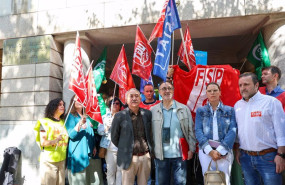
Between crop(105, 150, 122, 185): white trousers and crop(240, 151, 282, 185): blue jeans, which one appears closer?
crop(240, 151, 282, 185): blue jeans

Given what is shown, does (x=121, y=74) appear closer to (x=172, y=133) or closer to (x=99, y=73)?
(x=99, y=73)

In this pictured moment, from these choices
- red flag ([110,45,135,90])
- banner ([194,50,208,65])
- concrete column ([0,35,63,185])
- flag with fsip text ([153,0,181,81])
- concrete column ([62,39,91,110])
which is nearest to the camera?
flag with fsip text ([153,0,181,81])

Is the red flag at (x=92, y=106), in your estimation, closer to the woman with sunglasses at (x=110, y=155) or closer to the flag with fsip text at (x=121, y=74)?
the woman with sunglasses at (x=110, y=155)

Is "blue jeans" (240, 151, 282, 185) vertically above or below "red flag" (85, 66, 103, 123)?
below

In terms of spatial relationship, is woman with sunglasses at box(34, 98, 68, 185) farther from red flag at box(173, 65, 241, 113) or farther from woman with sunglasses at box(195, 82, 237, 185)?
woman with sunglasses at box(195, 82, 237, 185)

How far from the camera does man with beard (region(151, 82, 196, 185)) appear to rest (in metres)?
3.48

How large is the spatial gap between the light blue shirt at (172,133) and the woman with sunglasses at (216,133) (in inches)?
13.2

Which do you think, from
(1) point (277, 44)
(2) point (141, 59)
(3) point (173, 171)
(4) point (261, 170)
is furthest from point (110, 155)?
(1) point (277, 44)

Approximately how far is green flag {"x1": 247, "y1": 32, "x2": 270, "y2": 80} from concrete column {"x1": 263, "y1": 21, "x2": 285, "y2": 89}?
11 centimetres

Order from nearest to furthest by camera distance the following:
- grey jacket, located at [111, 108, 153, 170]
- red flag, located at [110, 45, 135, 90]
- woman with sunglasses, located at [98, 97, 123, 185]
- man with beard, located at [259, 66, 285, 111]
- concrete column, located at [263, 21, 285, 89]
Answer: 1. grey jacket, located at [111, 108, 153, 170]
2. man with beard, located at [259, 66, 285, 111]
3. woman with sunglasses, located at [98, 97, 123, 185]
4. red flag, located at [110, 45, 135, 90]
5. concrete column, located at [263, 21, 285, 89]

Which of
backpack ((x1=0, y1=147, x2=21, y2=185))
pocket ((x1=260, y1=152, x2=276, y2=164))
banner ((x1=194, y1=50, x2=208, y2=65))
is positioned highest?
banner ((x1=194, y1=50, x2=208, y2=65))

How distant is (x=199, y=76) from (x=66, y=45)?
4.00 m

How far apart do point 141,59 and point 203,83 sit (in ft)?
4.66

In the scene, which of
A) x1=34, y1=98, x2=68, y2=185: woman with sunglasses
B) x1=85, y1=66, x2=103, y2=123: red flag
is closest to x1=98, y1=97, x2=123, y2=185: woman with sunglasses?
x1=85, y1=66, x2=103, y2=123: red flag
